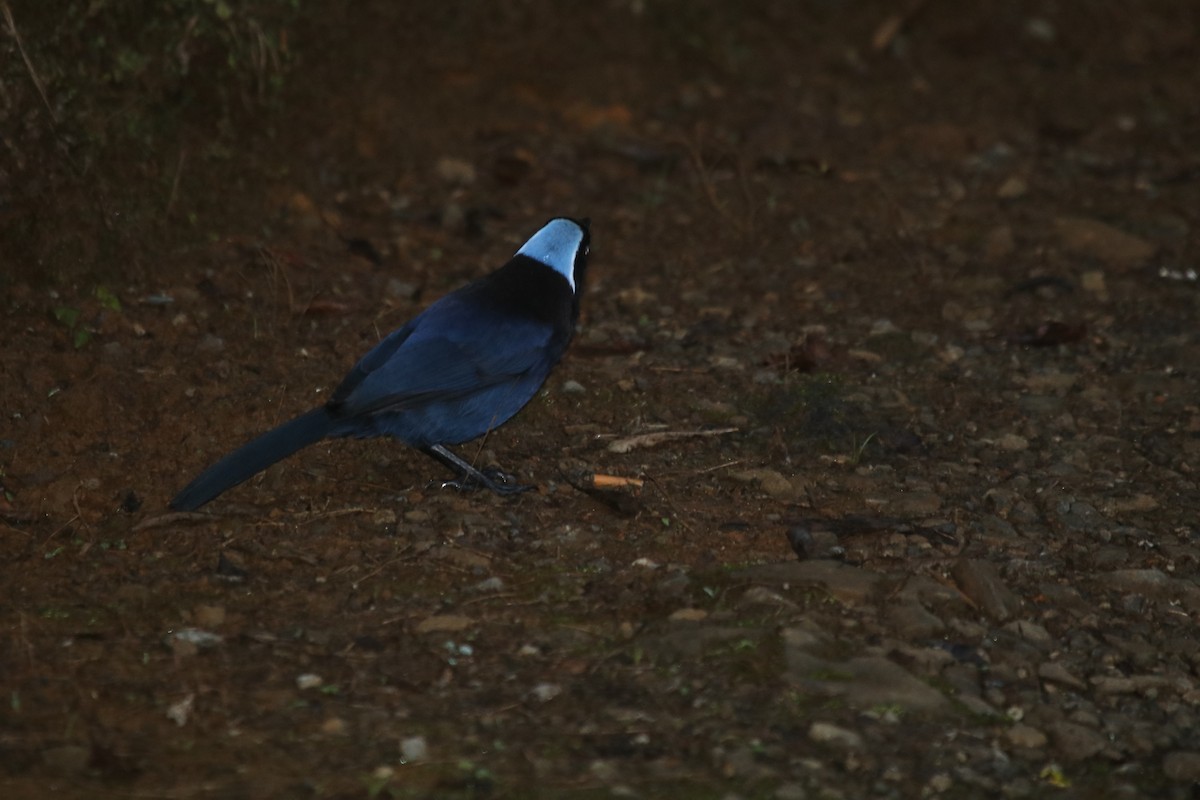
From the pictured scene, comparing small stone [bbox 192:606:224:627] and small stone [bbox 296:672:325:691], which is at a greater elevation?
small stone [bbox 192:606:224:627]

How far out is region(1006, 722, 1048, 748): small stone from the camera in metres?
3.30

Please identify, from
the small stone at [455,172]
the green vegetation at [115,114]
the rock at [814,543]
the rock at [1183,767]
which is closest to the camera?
the rock at [1183,767]

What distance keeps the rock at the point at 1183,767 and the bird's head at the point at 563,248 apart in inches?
99.4

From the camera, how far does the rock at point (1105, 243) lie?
634 cm

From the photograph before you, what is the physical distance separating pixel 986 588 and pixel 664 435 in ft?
4.01

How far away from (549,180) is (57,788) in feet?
13.9

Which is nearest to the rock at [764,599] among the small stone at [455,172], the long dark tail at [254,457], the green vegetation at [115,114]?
the long dark tail at [254,457]

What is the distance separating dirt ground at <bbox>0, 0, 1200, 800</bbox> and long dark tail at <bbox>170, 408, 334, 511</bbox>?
8 cm

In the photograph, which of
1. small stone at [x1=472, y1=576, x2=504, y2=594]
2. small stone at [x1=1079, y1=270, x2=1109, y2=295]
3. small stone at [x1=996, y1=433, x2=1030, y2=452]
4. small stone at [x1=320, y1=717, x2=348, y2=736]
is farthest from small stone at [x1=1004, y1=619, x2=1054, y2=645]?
small stone at [x1=1079, y1=270, x2=1109, y2=295]

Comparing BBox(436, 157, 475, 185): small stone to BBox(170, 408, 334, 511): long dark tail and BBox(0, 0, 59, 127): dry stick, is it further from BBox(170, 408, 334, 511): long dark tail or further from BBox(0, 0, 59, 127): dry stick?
BBox(170, 408, 334, 511): long dark tail

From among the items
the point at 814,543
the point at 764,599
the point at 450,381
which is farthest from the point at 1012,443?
the point at 450,381

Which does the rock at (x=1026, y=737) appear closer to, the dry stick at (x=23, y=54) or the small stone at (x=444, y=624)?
the small stone at (x=444, y=624)

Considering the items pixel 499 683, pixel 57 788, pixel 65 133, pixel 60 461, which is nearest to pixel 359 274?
pixel 65 133

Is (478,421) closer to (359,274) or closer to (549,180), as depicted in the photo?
(359,274)
